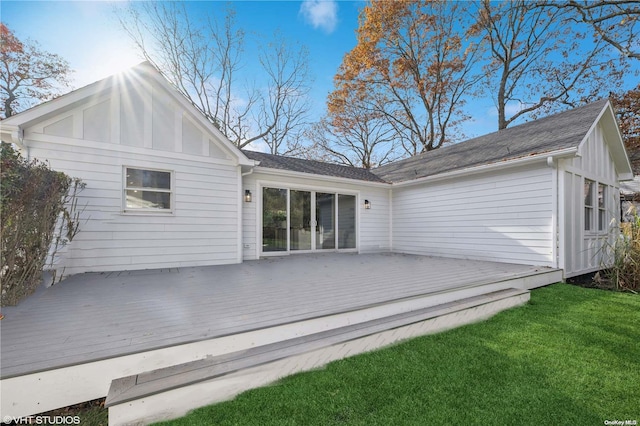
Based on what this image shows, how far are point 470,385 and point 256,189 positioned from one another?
633 centimetres

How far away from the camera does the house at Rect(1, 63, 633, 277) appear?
5.16m

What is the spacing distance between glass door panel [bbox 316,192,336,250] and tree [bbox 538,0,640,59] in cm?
1480

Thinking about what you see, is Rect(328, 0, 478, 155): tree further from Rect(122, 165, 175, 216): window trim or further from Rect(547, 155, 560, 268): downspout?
Rect(122, 165, 175, 216): window trim

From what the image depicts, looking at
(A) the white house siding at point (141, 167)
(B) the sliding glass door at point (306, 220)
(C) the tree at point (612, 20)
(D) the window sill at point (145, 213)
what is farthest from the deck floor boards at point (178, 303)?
(C) the tree at point (612, 20)

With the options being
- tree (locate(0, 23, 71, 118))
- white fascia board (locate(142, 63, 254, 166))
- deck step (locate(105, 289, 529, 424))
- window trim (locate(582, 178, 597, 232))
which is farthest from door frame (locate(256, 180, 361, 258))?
tree (locate(0, 23, 71, 118))

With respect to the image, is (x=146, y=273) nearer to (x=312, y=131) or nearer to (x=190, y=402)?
(x=190, y=402)

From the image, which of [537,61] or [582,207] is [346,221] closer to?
[582,207]

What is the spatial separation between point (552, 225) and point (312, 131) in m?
15.5

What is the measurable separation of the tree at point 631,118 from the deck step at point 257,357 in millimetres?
15836

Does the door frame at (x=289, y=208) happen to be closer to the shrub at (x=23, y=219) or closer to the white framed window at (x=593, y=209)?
the shrub at (x=23, y=219)

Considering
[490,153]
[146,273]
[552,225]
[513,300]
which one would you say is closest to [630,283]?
[552,225]

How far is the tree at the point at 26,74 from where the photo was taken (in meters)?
12.4

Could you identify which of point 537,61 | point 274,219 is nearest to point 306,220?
point 274,219

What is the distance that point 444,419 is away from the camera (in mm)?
1904
